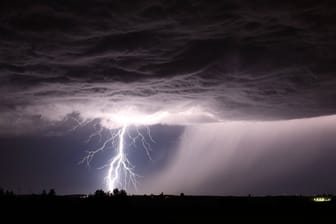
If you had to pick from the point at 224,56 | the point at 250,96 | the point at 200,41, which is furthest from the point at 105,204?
the point at 250,96

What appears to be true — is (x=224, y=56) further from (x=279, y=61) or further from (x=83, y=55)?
(x=83, y=55)

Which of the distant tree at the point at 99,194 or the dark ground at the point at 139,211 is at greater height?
the distant tree at the point at 99,194

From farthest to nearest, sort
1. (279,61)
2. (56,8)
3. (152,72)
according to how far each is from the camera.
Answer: (152,72) → (279,61) → (56,8)

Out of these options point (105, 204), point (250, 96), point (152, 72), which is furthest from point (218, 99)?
point (105, 204)

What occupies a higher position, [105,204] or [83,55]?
[83,55]

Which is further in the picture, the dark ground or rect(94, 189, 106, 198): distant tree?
rect(94, 189, 106, 198): distant tree

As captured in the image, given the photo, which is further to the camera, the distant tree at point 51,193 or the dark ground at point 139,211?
the distant tree at point 51,193

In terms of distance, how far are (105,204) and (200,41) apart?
9556mm

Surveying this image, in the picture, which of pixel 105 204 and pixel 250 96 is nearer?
pixel 105 204

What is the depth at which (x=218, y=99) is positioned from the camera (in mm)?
38500

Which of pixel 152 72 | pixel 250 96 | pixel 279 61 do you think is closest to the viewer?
pixel 279 61

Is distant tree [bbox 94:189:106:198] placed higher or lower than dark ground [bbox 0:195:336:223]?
higher

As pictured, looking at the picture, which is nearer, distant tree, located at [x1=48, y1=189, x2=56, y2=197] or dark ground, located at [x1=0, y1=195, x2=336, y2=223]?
dark ground, located at [x1=0, y1=195, x2=336, y2=223]

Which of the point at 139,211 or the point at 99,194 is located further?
the point at 99,194
